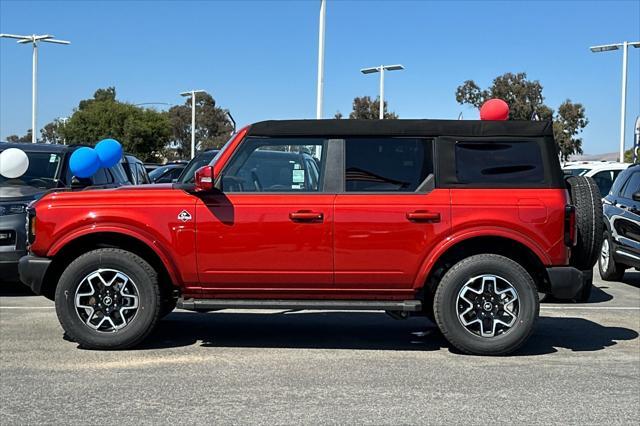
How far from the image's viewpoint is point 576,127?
Result: 46.2 meters

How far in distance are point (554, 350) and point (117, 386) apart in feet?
12.1

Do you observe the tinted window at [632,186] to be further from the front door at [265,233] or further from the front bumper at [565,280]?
the front door at [265,233]

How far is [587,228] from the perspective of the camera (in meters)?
5.95

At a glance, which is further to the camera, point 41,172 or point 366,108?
point 366,108

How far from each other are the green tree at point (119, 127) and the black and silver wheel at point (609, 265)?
116 feet

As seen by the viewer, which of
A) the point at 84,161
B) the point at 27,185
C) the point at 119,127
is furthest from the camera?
the point at 119,127

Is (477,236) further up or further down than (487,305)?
further up

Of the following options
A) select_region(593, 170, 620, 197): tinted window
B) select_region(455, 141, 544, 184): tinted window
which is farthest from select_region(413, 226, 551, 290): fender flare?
select_region(593, 170, 620, 197): tinted window

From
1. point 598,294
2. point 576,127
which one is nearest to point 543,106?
point 576,127

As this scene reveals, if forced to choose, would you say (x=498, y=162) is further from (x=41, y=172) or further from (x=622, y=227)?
(x=41, y=172)

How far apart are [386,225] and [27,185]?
5302mm

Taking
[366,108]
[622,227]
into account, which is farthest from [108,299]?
[366,108]

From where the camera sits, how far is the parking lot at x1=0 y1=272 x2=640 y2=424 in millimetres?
4391

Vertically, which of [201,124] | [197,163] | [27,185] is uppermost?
[201,124]
